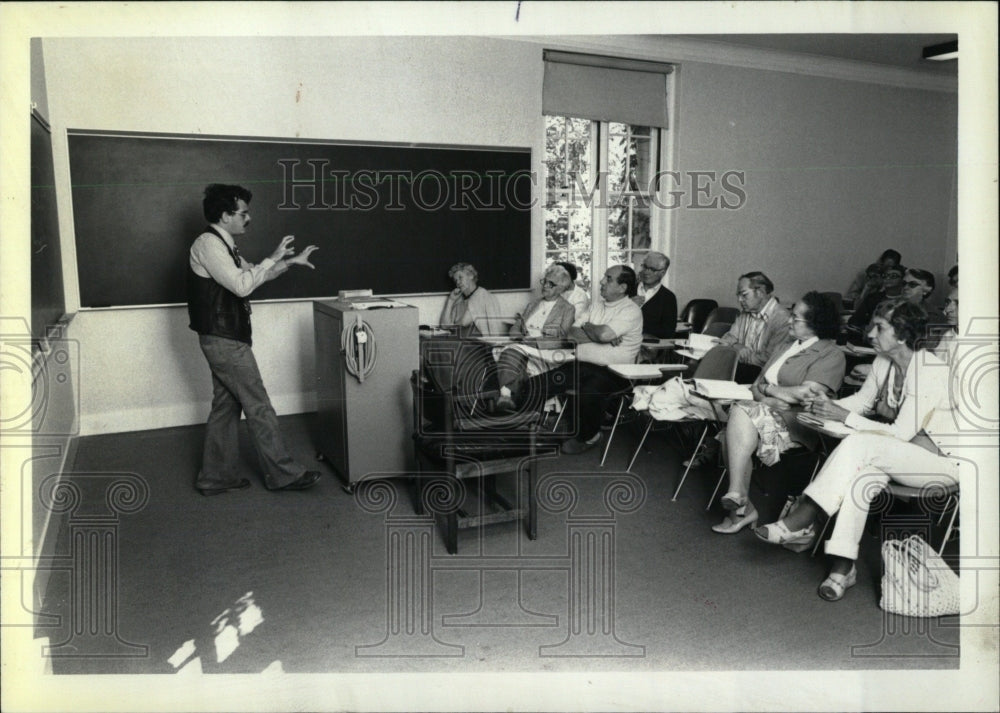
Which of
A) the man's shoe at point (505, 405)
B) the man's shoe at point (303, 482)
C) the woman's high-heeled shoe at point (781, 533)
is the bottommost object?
the woman's high-heeled shoe at point (781, 533)

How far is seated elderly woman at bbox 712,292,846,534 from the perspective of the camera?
13.7 feet

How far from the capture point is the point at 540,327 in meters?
6.52

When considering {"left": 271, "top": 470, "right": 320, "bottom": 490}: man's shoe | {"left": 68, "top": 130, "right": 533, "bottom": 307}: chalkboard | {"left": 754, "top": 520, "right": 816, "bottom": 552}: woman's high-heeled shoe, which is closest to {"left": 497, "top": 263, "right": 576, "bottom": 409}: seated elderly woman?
{"left": 68, "top": 130, "right": 533, "bottom": 307}: chalkboard

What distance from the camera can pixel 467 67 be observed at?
23.4 feet

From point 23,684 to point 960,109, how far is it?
3.35 m

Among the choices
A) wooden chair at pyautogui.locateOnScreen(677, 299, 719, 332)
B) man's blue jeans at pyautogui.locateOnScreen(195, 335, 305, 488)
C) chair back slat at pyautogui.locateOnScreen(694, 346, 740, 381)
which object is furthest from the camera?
wooden chair at pyautogui.locateOnScreen(677, 299, 719, 332)

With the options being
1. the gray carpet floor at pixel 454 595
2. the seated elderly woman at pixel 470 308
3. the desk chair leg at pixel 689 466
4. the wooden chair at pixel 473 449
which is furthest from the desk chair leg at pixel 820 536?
the seated elderly woman at pixel 470 308

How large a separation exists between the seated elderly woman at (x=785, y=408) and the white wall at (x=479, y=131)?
3629mm

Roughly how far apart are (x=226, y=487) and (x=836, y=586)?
3395 mm

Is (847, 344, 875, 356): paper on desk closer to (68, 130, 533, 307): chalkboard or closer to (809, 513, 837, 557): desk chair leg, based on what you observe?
(809, 513, 837, 557): desk chair leg

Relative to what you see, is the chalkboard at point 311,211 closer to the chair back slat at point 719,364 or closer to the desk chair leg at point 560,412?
the desk chair leg at point 560,412

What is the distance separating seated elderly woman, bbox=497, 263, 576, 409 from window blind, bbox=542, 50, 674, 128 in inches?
76.8

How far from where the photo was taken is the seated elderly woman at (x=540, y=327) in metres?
5.86

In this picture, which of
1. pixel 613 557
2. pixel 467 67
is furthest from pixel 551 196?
pixel 613 557
